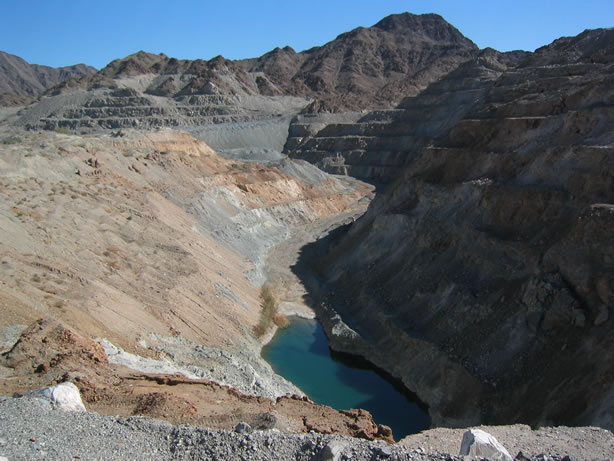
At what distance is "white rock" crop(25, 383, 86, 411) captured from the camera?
448 inches

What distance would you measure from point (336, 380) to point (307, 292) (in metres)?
10.6

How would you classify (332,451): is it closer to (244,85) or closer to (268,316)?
(268,316)

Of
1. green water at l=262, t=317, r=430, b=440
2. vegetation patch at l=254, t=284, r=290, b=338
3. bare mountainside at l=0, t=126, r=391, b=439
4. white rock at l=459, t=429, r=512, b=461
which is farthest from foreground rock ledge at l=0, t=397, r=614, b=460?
vegetation patch at l=254, t=284, r=290, b=338

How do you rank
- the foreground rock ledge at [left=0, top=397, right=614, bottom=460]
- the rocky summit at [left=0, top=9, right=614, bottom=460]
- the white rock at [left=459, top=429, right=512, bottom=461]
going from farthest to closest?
1. the rocky summit at [left=0, top=9, right=614, bottom=460]
2. the white rock at [left=459, top=429, right=512, bottom=461]
3. the foreground rock ledge at [left=0, top=397, right=614, bottom=460]

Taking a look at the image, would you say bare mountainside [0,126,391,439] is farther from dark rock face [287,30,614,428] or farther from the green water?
dark rock face [287,30,614,428]

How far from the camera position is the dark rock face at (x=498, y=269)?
18656 mm

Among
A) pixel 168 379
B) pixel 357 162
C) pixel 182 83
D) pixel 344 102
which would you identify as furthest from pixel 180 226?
pixel 182 83

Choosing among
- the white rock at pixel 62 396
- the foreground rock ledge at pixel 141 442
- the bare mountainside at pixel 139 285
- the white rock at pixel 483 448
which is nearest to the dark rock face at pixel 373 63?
the bare mountainside at pixel 139 285

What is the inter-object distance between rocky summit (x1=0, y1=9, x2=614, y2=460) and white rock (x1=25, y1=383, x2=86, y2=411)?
0.09 m

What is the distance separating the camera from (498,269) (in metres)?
23.9

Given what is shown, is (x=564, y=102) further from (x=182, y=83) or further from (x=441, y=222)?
(x=182, y=83)

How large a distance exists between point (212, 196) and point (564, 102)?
2629cm

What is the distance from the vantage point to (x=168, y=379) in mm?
16234

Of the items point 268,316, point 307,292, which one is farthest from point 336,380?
point 307,292
